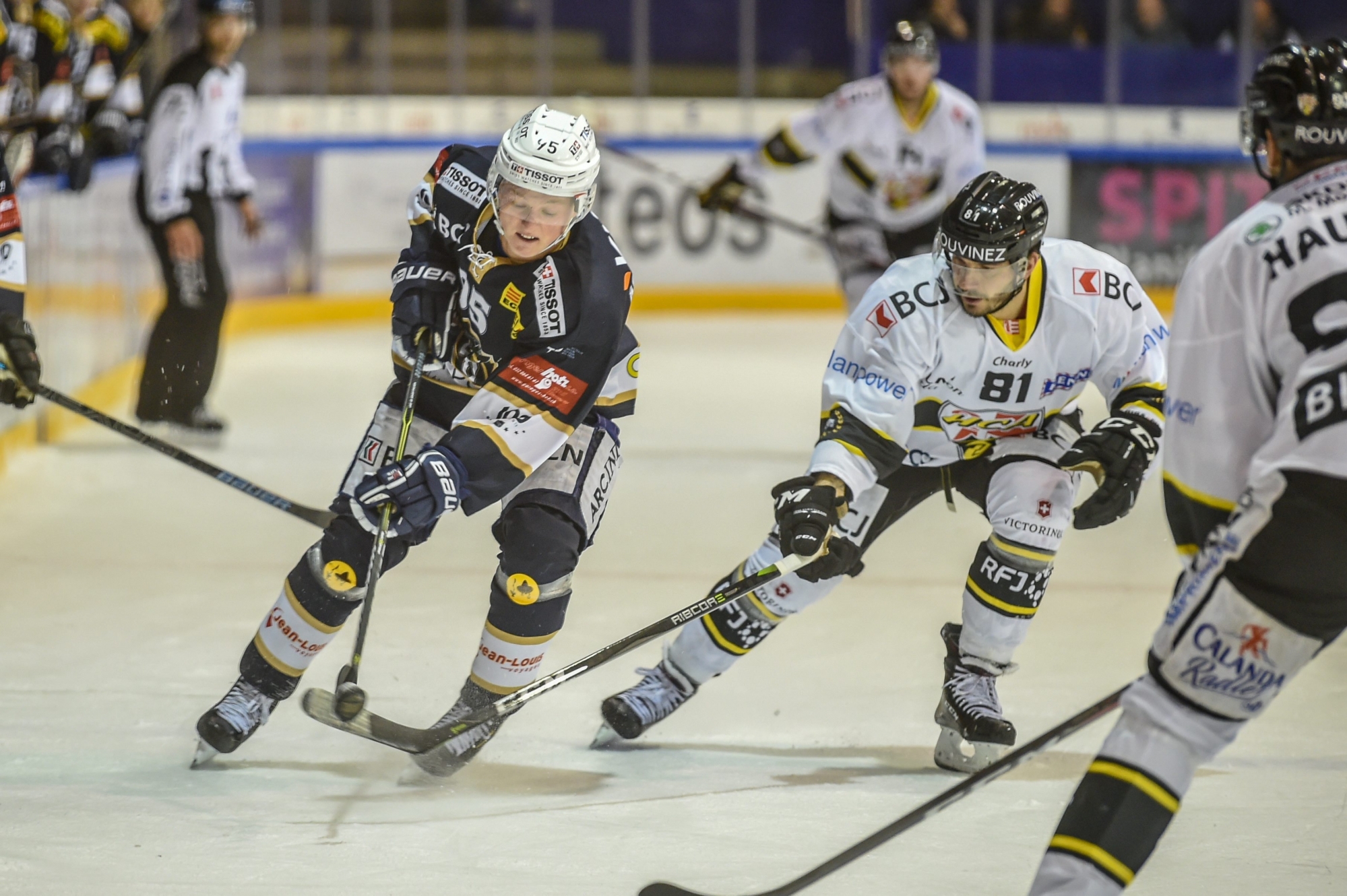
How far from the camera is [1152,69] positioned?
9438 mm

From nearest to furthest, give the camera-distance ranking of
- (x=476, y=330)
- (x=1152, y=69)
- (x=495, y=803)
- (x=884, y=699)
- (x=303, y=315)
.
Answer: (x=495, y=803) → (x=476, y=330) → (x=884, y=699) → (x=303, y=315) → (x=1152, y=69)

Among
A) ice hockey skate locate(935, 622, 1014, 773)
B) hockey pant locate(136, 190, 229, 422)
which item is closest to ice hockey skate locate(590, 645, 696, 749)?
ice hockey skate locate(935, 622, 1014, 773)

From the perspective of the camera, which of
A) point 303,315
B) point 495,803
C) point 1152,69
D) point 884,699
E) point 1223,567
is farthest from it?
point 1152,69

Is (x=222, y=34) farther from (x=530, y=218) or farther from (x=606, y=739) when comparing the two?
(x=606, y=739)

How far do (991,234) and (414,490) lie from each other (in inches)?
37.4

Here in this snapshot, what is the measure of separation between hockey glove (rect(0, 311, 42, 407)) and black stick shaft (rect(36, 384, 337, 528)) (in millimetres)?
34

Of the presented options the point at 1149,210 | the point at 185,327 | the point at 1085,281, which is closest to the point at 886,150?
the point at 185,327

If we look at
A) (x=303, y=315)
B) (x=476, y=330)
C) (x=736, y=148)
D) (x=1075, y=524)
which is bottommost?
(x=303, y=315)

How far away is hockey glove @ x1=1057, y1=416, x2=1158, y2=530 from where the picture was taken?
2766 mm

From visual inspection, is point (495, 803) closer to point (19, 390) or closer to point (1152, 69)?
point (19, 390)

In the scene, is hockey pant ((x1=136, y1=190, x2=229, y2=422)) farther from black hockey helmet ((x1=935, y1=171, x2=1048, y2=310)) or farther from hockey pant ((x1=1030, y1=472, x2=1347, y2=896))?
hockey pant ((x1=1030, y1=472, x2=1347, y2=896))

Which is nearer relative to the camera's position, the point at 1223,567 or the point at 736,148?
the point at 1223,567

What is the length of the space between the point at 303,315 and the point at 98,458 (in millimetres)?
3178

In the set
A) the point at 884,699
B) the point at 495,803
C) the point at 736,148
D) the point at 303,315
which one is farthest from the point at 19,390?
the point at 736,148
